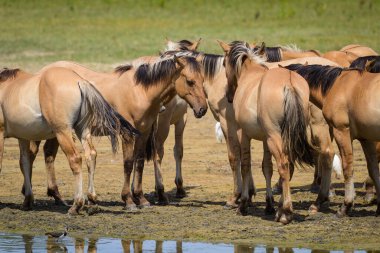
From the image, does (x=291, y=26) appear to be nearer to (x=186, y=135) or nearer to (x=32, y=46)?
(x=32, y=46)

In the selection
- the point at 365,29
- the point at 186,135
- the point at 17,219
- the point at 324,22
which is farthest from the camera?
the point at 324,22

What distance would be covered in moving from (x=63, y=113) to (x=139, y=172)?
1.72 metres

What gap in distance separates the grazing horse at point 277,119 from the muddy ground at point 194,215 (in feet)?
1.51

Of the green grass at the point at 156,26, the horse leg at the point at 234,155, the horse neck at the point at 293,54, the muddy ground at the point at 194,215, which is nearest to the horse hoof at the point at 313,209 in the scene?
the muddy ground at the point at 194,215

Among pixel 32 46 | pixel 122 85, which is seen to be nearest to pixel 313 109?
pixel 122 85

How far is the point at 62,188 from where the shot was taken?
13.8 m

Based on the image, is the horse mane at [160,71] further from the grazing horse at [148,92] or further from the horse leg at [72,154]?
the horse leg at [72,154]

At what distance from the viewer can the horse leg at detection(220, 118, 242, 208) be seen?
40.6 ft

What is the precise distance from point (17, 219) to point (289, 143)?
3.45 metres

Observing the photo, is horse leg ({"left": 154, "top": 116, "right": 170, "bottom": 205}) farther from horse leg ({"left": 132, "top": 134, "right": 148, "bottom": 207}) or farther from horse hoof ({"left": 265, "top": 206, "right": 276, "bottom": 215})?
horse hoof ({"left": 265, "top": 206, "right": 276, "bottom": 215})

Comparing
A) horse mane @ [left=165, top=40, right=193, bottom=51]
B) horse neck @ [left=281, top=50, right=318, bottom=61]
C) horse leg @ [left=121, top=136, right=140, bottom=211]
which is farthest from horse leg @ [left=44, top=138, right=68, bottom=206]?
horse neck @ [left=281, top=50, right=318, bottom=61]

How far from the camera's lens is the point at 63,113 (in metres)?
11.3

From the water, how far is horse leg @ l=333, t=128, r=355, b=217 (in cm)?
143

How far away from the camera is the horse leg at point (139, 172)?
12.3m
